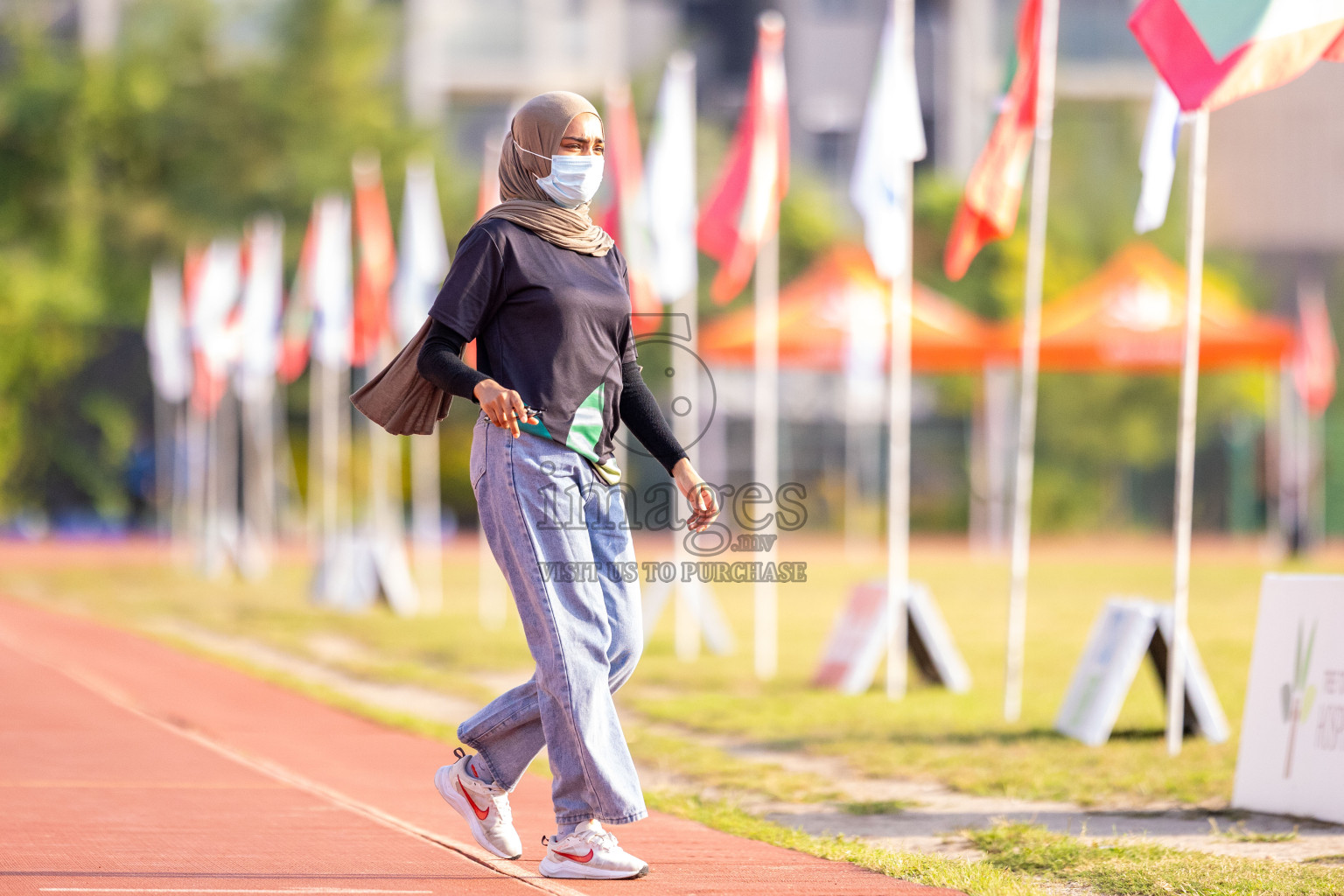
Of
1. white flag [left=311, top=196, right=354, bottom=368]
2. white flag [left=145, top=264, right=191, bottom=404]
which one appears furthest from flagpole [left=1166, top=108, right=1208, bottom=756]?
white flag [left=145, top=264, right=191, bottom=404]

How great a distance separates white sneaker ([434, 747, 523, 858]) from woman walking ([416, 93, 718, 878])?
22 cm

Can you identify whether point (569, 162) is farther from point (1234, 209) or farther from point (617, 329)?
point (1234, 209)

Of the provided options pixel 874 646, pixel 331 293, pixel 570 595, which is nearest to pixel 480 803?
pixel 570 595

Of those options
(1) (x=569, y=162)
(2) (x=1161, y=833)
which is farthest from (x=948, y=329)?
(1) (x=569, y=162)

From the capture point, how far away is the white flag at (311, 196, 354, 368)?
20.1 metres

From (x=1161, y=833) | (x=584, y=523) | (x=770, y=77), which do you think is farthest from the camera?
(x=770, y=77)

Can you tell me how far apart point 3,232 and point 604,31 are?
640 inches

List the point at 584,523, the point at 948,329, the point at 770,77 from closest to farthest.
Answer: the point at 584,523, the point at 770,77, the point at 948,329

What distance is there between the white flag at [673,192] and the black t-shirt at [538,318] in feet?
30.3

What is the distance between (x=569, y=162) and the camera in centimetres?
516

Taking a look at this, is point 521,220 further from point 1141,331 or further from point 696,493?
point 1141,331

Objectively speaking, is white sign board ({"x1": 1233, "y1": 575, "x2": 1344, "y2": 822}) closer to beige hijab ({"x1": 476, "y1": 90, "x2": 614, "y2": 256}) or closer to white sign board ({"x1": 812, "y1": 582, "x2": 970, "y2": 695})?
beige hijab ({"x1": 476, "y1": 90, "x2": 614, "y2": 256})

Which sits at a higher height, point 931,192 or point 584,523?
point 931,192

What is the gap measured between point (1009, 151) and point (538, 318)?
635 centimetres
